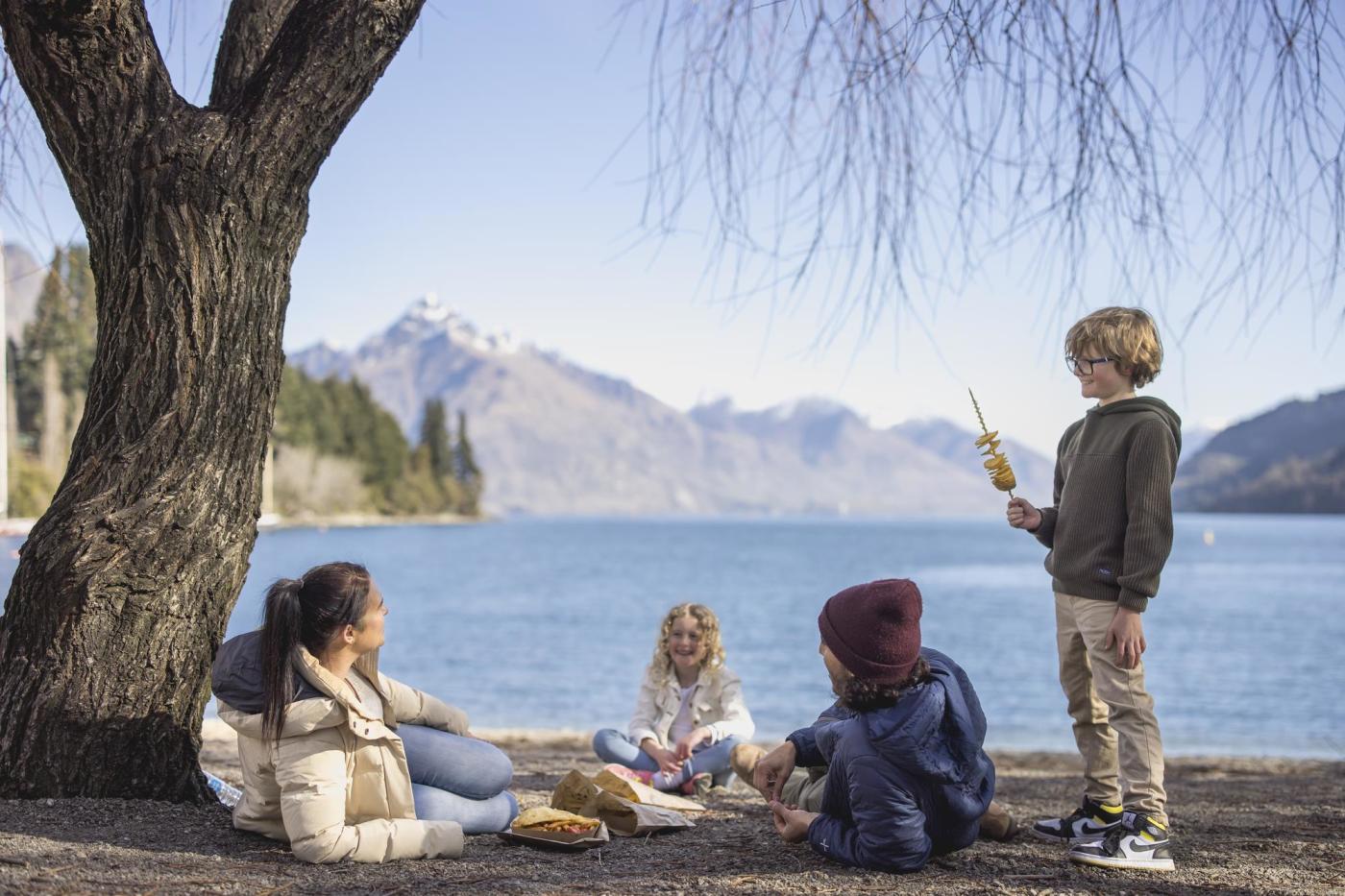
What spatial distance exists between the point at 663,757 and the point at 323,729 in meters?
2.56

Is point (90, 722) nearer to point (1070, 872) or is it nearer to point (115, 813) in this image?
point (115, 813)

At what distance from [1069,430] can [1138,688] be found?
989 millimetres

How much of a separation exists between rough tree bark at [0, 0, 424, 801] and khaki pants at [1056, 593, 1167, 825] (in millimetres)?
2860

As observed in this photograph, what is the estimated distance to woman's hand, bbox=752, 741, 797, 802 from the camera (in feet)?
12.3

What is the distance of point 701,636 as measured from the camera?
5.78m

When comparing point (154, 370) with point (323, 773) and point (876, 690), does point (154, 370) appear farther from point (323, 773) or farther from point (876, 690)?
point (876, 690)

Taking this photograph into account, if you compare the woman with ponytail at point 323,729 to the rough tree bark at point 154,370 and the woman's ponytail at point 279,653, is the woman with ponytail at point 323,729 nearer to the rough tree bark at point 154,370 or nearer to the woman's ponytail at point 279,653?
the woman's ponytail at point 279,653

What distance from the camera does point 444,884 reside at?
3125 mm

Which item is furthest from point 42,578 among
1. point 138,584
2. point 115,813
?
point 115,813

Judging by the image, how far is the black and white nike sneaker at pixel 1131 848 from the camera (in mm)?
3467

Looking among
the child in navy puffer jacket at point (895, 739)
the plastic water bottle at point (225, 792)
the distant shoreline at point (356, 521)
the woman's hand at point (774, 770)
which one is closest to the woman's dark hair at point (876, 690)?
the child in navy puffer jacket at point (895, 739)

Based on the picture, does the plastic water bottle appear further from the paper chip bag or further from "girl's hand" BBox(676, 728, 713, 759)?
"girl's hand" BBox(676, 728, 713, 759)

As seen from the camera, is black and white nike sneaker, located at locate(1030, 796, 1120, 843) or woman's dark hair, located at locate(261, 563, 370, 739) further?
black and white nike sneaker, located at locate(1030, 796, 1120, 843)

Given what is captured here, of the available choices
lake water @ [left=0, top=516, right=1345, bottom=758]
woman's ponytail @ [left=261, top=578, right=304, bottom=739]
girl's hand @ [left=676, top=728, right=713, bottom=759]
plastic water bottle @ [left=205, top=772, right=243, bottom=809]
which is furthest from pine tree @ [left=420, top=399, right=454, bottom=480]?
woman's ponytail @ [left=261, top=578, right=304, bottom=739]
